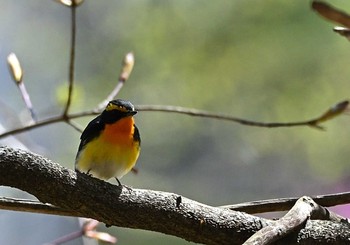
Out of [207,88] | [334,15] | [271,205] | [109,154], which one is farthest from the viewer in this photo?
[207,88]

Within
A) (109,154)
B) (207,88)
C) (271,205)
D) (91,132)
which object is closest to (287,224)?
(271,205)

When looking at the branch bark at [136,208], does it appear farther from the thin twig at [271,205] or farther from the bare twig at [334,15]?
the bare twig at [334,15]

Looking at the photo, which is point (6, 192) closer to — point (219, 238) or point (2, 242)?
point (2, 242)

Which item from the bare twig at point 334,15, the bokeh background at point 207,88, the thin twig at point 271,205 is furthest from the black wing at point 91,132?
the bare twig at point 334,15

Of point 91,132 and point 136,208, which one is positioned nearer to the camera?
point 136,208

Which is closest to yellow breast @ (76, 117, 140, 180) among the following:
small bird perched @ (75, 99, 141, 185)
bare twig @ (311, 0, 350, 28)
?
small bird perched @ (75, 99, 141, 185)

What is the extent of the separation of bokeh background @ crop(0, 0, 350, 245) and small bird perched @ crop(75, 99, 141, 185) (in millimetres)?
1098

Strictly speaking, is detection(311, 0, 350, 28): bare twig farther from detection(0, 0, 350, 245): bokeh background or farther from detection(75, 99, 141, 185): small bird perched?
detection(0, 0, 350, 245): bokeh background

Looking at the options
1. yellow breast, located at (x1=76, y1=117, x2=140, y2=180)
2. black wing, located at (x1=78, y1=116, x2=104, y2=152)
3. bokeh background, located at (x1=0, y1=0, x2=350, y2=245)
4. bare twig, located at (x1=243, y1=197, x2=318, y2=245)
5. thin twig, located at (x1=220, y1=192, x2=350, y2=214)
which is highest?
bokeh background, located at (x1=0, y1=0, x2=350, y2=245)

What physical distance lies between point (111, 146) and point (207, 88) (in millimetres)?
1751

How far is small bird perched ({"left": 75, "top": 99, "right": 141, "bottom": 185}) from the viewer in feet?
6.64

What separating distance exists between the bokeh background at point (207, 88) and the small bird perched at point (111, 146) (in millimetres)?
1098

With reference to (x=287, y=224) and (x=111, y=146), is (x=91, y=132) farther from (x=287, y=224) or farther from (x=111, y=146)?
(x=287, y=224)

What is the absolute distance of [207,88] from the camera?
Answer: 371cm
